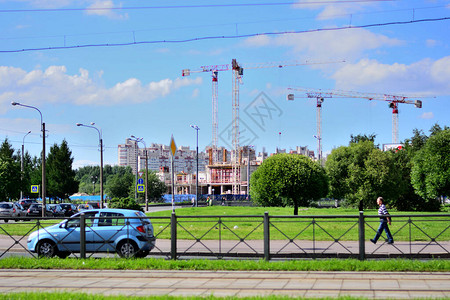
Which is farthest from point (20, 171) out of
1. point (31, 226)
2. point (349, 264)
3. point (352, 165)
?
point (349, 264)

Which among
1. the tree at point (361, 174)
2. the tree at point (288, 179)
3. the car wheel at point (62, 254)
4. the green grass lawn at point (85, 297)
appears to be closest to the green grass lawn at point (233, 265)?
the car wheel at point (62, 254)

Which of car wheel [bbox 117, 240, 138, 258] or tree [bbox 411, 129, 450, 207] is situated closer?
car wheel [bbox 117, 240, 138, 258]

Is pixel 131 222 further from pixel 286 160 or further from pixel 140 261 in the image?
pixel 286 160

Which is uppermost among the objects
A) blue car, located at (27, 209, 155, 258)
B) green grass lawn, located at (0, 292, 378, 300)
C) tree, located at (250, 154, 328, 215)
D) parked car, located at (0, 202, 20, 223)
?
tree, located at (250, 154, 328, 215)

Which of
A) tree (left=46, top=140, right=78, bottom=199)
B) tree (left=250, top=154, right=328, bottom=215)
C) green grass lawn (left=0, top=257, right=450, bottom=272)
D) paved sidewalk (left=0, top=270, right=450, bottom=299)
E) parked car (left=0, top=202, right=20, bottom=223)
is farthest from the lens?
tree (left=46, top=140, right=78, bottom=199)

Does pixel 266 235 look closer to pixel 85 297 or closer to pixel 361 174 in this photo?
pixel 85 297

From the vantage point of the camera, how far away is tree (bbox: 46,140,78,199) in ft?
269

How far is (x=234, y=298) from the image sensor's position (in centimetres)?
914

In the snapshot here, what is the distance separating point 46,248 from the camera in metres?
16.6

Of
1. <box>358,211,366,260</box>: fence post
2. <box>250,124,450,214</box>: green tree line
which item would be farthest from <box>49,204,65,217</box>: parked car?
<box>358,211,366,260</box>: fence post

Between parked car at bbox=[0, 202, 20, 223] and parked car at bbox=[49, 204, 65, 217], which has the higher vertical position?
parked car at bbox=[0, 202, 20, 223]

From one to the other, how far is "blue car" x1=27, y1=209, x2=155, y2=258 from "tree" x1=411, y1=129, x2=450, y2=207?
4492cm

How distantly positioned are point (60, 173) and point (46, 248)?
2725 inches

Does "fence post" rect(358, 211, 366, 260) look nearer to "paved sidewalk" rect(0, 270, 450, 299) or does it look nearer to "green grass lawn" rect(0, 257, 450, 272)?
"green grass lawn" rect(0, 257, 450, 272)
